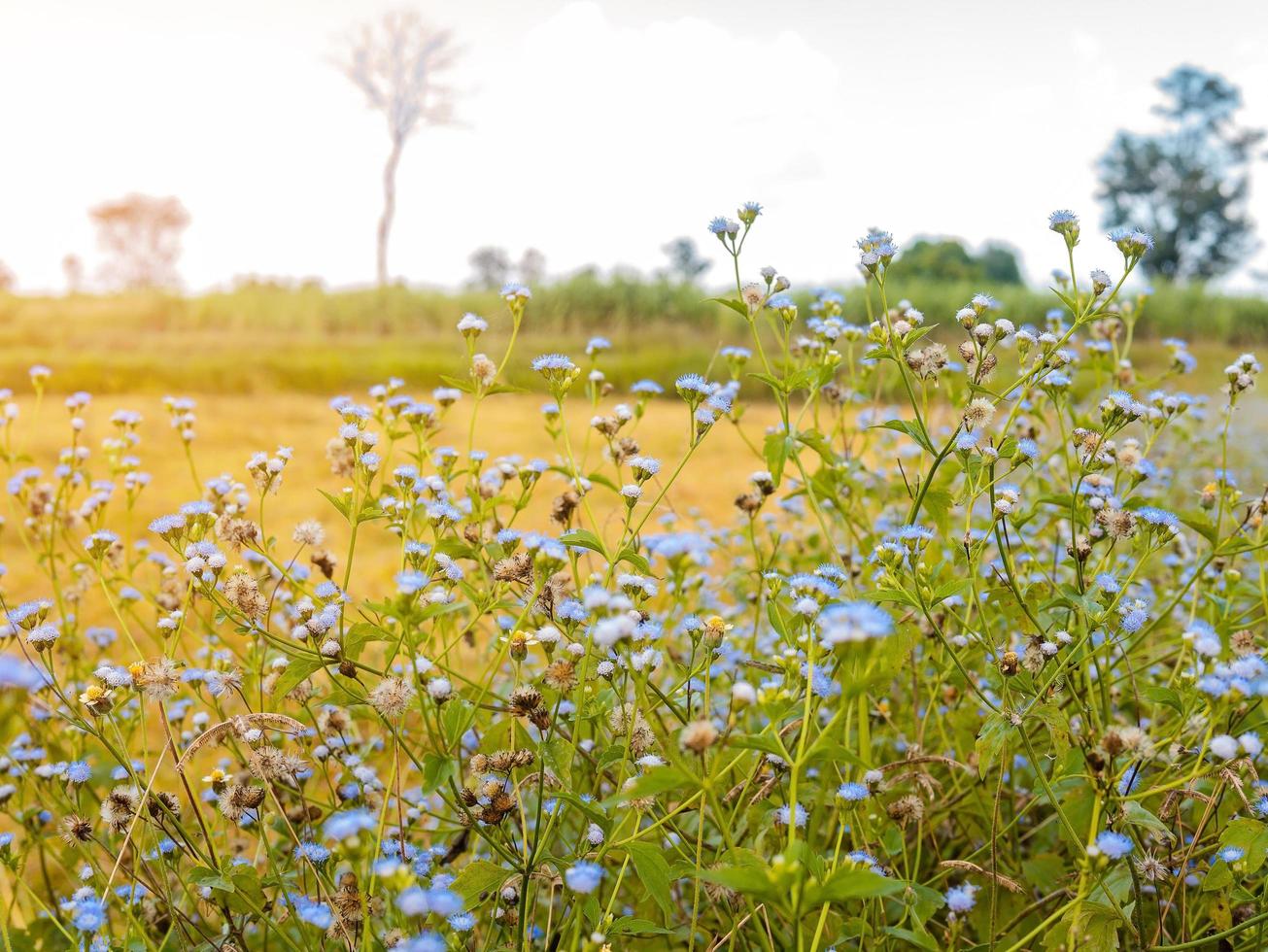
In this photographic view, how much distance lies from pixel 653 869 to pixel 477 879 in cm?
25

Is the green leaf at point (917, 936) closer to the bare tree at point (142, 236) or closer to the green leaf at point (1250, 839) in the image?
the green leaf at point (1250, 839)

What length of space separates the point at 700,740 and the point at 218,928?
1396 mm

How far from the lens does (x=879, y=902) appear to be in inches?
55.0

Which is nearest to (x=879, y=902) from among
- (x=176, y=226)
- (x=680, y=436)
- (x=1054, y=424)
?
(x=680, y=436)

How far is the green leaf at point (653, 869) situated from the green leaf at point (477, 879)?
7.7 inches

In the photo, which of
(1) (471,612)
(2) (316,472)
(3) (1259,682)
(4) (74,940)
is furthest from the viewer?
(2) (316,472)

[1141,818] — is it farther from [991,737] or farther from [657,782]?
[657,782]

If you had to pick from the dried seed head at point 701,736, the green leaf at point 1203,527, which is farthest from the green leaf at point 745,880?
the green leaf at point 1203,527

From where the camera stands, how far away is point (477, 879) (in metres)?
1.26

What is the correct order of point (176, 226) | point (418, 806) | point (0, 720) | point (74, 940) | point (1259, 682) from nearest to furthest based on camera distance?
1. point (0, 720)
2. point (1259, 682)
3. point (74, 940)
4. point (418, 806)
5. point (176, 226)

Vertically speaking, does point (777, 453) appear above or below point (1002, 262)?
below

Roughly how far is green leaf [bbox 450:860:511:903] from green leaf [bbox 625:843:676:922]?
20 centimetres

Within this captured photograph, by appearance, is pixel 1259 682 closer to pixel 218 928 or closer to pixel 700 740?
pixel 700 740

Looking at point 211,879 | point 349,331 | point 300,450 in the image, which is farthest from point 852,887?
point 349,331
